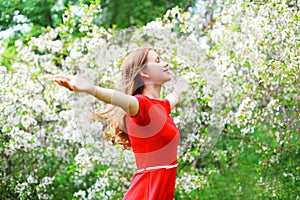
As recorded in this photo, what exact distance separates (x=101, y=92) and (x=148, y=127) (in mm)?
411

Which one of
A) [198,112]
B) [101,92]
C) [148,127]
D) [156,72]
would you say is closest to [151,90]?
[156,72]

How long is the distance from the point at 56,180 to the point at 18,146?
0.73 m

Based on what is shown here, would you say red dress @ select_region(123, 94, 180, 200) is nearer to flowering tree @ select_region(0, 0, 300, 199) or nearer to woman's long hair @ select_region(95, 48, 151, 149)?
woman's long hair @ select_region(95, 48, 151, 149)

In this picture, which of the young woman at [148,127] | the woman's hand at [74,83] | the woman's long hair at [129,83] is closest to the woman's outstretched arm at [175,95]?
the young woman at [148,127]

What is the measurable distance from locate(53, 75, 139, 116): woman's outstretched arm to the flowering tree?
1379 mm

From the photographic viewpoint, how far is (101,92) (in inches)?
87.7

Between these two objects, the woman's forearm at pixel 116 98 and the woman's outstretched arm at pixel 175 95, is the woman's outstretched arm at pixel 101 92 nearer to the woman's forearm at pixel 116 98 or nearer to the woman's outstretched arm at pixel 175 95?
the woman's forearm at pixel 116 98

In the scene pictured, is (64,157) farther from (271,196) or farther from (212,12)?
(212,12)

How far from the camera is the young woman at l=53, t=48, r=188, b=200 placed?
255 centimetres

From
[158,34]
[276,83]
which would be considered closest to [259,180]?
[276,83]

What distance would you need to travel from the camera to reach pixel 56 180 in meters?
5.40

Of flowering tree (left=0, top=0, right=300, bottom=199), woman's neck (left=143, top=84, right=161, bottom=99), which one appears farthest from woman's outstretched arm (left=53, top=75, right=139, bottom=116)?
flowering tree (left=0, top=0, right=300, bottom=199)

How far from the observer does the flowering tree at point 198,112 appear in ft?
14.1

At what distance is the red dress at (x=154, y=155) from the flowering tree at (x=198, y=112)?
1105 millimetres
